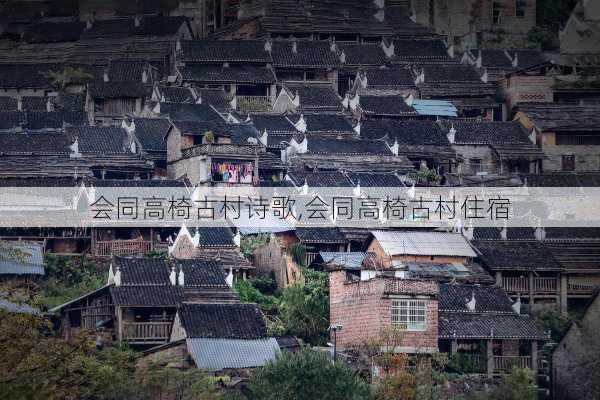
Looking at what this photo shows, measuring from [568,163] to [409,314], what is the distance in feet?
73.6

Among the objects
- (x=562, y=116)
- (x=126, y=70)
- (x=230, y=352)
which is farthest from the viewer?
(x=126, y=70)

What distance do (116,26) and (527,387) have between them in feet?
133

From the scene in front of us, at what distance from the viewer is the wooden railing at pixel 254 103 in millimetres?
69625

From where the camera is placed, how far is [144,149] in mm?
61969

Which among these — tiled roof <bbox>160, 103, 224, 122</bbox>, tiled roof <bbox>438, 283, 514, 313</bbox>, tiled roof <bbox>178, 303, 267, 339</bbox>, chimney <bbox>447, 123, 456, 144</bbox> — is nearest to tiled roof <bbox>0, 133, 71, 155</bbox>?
tiled roof <bbox>160, 103, 224, 122</bbox>

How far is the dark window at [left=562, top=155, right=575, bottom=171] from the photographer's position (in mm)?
67188

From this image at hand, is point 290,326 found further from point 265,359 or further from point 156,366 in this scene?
point 156,366

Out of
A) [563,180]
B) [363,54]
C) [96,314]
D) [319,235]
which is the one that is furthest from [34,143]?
[563,180]

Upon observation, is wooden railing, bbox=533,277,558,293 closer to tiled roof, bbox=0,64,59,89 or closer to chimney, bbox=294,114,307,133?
chimney, bbox=294,114,307,133

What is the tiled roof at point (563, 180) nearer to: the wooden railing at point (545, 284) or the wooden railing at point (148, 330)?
the wooden railing at point (545, 284)

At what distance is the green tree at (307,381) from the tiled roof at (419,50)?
3495cm

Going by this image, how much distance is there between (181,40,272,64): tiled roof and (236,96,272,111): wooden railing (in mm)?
2017

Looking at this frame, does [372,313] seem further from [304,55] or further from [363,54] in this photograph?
[363,54]

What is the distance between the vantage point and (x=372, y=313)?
153ft
